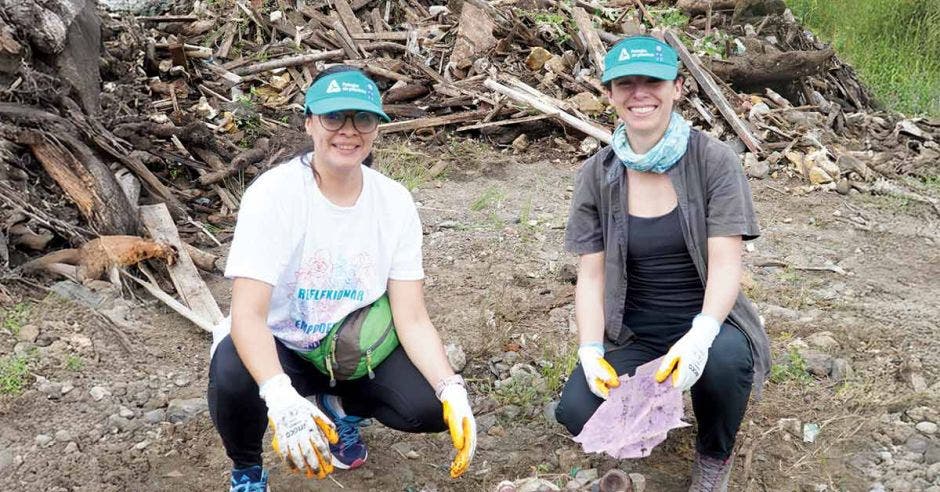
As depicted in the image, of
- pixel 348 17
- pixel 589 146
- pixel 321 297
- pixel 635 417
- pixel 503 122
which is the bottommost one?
pixel 635 417

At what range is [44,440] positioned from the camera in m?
2.90

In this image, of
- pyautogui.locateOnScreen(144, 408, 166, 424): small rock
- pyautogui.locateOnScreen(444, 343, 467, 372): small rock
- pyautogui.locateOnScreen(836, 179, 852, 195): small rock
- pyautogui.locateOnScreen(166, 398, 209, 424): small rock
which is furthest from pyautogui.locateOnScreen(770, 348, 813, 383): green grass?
pyautogui.locateOnScreen(836, 179, 852, 195): small rock

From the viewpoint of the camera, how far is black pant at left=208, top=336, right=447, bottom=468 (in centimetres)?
241

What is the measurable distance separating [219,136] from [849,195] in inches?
175

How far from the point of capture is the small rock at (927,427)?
10.1 feet

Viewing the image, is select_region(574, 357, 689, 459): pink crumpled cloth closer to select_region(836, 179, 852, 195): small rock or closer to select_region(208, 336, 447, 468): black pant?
select_region(208, 336, 447, 468): black pant

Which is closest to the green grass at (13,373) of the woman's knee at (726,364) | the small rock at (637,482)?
the small rock at (637,482)

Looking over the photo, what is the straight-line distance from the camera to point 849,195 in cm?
607

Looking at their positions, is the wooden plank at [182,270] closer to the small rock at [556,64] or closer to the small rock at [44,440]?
the small rock at [44,440]

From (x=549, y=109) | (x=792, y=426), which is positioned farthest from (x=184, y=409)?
(x=549, y=109)

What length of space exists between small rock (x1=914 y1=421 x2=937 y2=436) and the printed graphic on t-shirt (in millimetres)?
2093

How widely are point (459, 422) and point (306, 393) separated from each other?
1.79ft

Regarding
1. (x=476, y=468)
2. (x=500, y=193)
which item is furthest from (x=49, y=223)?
(x=500, y=193)

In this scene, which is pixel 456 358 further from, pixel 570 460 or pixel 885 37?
pixel 885 37
